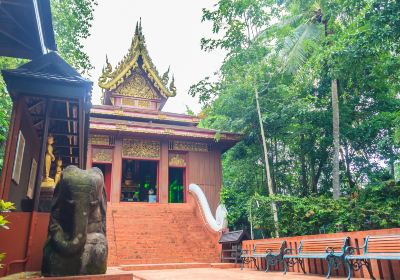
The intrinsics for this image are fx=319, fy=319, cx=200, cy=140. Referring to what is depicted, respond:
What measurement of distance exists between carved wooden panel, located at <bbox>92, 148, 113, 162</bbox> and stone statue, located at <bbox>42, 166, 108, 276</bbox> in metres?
12.0

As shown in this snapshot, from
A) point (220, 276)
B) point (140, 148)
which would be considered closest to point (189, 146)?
point (140, 148)

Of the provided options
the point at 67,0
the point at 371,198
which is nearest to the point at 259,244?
the point at 371,198

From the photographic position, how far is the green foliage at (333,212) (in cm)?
869

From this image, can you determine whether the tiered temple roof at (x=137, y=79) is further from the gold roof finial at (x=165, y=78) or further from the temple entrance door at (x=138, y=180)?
the temple entrance door at (x=138, y=180)

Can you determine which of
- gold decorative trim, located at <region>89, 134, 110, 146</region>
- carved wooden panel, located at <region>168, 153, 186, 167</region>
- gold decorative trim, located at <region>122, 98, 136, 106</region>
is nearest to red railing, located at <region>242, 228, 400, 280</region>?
carved wooden panel, located at <region>168, 153, 186, 167</region>

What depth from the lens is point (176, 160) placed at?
16.9 meters

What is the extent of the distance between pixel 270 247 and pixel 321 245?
190 cm

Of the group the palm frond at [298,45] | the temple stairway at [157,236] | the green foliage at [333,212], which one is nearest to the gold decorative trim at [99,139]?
the temple stairway at [157,236]

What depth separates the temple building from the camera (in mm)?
15508

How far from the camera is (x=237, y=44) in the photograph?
41.0 feet

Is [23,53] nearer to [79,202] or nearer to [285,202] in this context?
[79,202]

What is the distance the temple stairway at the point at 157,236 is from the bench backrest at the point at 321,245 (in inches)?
156

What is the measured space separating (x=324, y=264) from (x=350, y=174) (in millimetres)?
9726

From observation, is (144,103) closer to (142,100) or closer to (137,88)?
(142,100)
